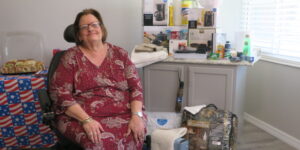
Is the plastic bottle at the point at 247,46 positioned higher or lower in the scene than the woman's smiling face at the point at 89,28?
lower

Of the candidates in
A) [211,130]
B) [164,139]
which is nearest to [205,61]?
[211,130]

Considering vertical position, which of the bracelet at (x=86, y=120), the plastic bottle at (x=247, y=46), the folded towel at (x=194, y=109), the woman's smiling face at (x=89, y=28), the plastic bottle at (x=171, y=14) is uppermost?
the plastic bottle at (x=171, y=14)

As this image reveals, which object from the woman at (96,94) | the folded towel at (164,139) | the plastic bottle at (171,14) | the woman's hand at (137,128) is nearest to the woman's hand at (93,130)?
the woman at (96,94)

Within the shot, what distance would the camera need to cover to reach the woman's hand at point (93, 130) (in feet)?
4.62

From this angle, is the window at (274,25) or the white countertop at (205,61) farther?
the window at (274,25)

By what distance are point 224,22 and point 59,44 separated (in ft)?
5.86

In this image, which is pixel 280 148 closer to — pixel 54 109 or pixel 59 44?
→ pixel 54 109

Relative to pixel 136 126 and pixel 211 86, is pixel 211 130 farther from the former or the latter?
pixel 136 126

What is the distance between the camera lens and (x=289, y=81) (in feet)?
7.79

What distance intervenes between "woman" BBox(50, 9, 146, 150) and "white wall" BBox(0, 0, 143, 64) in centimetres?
97

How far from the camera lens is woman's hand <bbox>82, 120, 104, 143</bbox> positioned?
4.62ft

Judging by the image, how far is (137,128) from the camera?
1.53 m

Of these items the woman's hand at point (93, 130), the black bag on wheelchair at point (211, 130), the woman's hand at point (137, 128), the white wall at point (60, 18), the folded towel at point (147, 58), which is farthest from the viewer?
the white wall at point (60, 18)

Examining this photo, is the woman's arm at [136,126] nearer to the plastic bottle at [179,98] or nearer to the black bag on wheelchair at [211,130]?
the black bag on wheelchair at [211,130]
